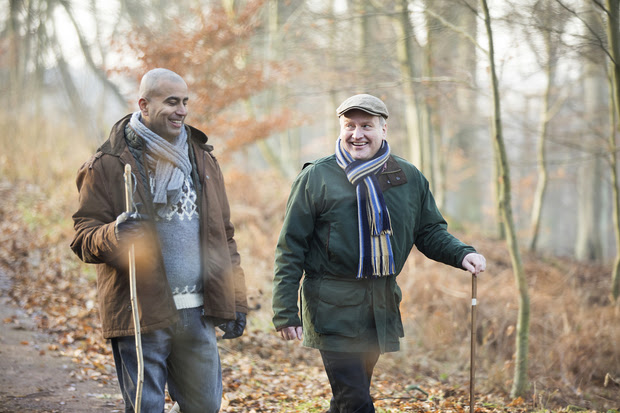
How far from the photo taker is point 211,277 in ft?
10.3

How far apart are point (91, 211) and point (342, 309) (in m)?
1.44

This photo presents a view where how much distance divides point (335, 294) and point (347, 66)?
9033 mm

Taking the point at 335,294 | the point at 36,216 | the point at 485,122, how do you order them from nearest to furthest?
the point at 335,294
the point at 36,216
the point at 485,122

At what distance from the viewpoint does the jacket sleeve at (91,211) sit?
112 inches

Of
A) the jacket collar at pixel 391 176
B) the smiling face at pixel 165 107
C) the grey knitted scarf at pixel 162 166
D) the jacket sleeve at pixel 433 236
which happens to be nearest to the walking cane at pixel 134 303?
the grey knitted scarf at pixel 162 166

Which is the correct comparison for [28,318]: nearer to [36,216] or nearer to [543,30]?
[36,216]

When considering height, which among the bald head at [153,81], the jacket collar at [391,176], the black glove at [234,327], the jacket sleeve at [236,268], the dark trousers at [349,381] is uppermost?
the bald head at [153,81]

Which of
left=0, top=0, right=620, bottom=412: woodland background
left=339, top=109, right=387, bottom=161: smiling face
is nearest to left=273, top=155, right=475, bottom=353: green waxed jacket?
left=339, top=109, right=387, bottom=161: smiling face

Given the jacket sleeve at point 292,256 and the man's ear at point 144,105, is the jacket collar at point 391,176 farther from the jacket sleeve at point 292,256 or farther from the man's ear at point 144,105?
the man's ear at point 144,105

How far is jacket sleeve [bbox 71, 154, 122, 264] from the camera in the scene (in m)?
2.85

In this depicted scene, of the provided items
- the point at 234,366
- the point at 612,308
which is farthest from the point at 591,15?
the point at 234,366

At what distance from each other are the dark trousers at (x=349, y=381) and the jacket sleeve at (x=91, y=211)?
1322mm

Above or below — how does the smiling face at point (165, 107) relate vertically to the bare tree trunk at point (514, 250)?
above

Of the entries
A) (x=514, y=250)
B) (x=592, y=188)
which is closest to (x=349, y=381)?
(x=514, y=250)
